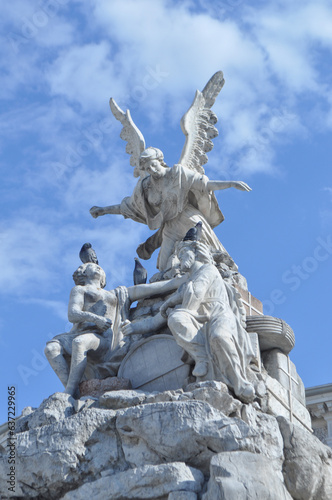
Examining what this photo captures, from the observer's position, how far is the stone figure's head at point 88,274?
500 inches

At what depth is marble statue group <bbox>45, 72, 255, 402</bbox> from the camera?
11.1 m

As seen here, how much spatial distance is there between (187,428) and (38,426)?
1772 millimetres

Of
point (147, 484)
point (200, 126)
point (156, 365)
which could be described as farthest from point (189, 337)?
point (200, 126)

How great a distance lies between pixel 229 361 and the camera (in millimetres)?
10781

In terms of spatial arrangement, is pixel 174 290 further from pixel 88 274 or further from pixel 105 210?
pixel 105 210

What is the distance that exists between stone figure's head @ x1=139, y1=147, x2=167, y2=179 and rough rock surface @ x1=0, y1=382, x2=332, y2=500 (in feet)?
13.0

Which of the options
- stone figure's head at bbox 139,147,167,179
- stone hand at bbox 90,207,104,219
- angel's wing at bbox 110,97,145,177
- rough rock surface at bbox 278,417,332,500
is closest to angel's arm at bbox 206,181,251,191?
stone figure's head at bbox 139,147,167,179

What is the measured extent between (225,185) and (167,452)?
15.9ft

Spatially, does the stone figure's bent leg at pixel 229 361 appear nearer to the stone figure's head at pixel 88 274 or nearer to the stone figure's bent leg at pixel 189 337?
the stone figure's bent leg at pixel 189 337

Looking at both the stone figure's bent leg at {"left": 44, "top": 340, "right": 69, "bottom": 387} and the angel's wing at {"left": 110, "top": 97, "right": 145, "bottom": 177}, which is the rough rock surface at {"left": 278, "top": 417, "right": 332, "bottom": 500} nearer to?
the stone figure's bent leg at {"left": 44, "top": 340, "right": 69, "bottom": 387}

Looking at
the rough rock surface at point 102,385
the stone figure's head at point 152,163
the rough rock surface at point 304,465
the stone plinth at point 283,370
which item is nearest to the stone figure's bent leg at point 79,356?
the rough rock surface at point 102,385

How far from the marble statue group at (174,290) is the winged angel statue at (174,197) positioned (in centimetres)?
1

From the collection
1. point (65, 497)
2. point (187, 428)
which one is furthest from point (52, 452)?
point (187, 428)

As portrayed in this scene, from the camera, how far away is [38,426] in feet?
35.2
